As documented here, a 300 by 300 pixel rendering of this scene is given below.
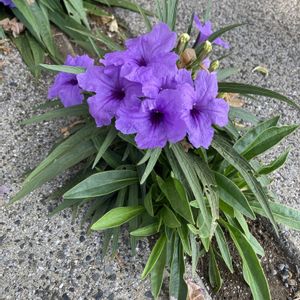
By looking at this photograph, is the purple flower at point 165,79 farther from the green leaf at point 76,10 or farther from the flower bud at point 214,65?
the green leaf at point 76,10

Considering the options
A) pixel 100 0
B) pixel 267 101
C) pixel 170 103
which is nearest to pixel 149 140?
pixel 170 103

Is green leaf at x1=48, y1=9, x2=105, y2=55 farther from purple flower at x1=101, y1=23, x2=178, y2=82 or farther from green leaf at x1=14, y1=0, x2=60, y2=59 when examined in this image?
purple flower at x1=101, y1=23, x2=178, y2=82

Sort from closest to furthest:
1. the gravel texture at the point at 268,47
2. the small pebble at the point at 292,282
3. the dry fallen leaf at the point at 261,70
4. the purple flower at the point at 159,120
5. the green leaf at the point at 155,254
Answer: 1. the purple flower at the point at 159,120
2. the green leaf at the point at 155,254
3. the small pebble at the point at 292,282
4. the gravel texture at the point at 268,47
5. the dry fallen leaf at the point at 261,70

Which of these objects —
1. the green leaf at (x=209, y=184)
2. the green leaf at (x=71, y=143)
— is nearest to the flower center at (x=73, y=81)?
the green leaf at (x=71, y=143)

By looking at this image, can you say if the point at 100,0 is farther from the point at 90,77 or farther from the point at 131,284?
the point at 131,284

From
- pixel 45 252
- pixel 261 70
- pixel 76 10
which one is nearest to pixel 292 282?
pixel 45 252

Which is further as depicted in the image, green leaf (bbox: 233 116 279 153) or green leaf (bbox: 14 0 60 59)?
green leaf (bbox: 14 0 60 59)

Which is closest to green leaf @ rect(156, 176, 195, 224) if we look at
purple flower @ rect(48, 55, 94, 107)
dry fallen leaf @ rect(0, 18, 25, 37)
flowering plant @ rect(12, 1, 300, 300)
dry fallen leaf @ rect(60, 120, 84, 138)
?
flowering plant @ rect(12, 1, 300, 300)
